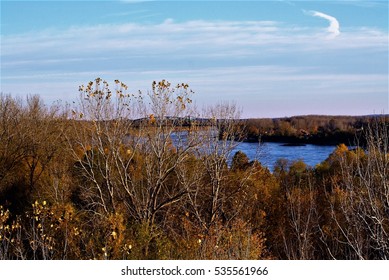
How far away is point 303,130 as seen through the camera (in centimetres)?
3691

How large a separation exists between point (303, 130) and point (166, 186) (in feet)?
45.3

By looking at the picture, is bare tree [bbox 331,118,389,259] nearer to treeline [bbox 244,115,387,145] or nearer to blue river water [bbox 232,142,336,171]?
treeline [bbox 244,115,387,145]

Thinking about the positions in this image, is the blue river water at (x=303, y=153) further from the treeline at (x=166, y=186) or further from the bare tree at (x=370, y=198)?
the bare tree at (x=370, y=198)

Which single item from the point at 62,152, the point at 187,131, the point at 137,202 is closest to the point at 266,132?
the point at 187,131

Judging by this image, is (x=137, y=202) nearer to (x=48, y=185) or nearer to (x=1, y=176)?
(x=48, y=185)

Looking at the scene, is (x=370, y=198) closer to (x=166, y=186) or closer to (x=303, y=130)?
(x=166, y=186)

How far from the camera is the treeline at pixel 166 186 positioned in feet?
50.2

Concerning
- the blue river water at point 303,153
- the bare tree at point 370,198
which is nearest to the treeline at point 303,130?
the blue river water at point 303,153

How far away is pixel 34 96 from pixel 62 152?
633 cm

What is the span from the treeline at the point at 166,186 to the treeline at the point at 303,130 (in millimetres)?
1598

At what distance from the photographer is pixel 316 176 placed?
3703 cm

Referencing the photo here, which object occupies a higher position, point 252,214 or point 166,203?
point 166,203

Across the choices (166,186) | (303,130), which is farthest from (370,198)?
(303,130)

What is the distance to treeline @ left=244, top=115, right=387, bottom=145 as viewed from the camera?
2992 cm
